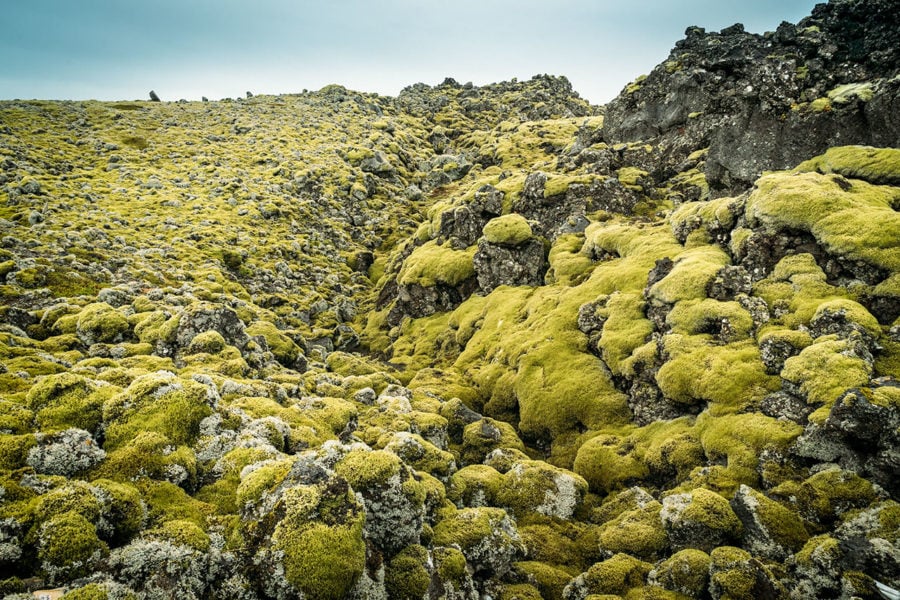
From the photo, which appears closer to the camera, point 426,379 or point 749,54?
point 426,379

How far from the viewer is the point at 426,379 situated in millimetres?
30094

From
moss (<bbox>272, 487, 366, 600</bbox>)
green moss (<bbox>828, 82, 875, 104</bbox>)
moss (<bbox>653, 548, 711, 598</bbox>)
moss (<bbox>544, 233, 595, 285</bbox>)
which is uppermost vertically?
green moss (<bbox>828, 82, 875, 104</bbox>)

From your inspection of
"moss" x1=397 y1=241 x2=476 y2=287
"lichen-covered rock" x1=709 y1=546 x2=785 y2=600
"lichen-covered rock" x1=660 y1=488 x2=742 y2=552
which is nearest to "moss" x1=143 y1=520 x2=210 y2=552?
"lichen-covered rock" x1=709 y1=546 x2=785 y2=600

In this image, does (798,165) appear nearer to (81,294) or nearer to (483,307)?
(483,307)

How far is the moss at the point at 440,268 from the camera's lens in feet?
136

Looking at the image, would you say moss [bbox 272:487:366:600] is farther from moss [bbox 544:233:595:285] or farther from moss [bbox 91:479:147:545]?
moss [bbox 544:233:595:285]

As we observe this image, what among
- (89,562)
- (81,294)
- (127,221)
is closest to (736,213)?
(89,562)

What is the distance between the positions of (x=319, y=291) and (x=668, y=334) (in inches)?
1556

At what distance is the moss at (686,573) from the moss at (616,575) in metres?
0.63

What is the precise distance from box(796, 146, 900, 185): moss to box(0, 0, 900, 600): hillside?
0.17 m

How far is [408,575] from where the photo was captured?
10359 millimetres

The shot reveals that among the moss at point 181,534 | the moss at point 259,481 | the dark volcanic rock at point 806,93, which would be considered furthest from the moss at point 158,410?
the dark volcanic rock at point 806,93

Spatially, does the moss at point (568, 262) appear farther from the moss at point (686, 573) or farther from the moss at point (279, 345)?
the moss at point (686, 573)

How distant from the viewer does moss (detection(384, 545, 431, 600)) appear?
10.0 metres
